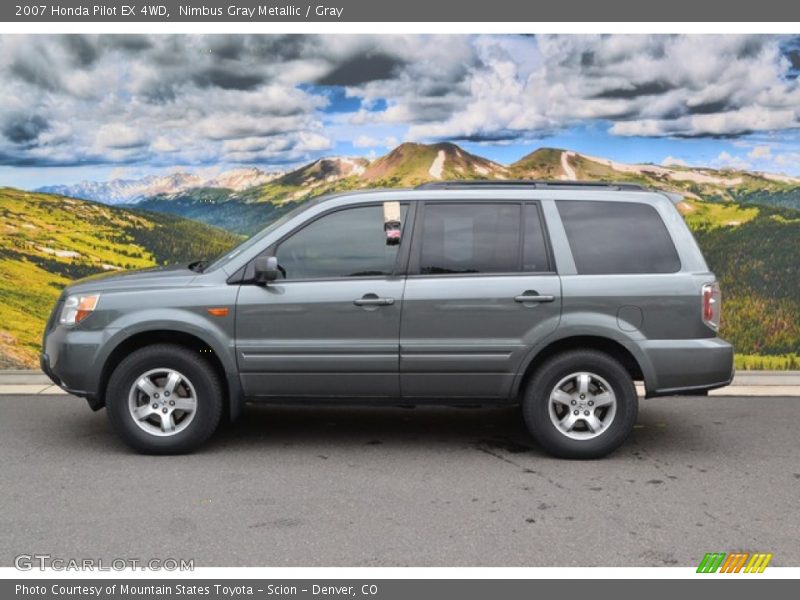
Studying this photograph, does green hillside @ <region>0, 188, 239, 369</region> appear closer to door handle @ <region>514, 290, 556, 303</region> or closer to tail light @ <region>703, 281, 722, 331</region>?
door handle @ <region>514, 290, 556, 303</region>

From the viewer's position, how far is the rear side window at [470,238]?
603 cm

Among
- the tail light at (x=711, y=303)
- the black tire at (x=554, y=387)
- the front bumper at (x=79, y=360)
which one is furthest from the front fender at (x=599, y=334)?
the front bumper at (x=79, y=360)

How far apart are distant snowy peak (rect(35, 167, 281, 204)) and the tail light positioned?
6.08 metres

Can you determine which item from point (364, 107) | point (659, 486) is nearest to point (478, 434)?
point (659, 486)

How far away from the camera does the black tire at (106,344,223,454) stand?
5.96 meters

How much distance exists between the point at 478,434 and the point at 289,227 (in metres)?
2.11

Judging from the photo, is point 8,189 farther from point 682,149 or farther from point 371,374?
point 682,149

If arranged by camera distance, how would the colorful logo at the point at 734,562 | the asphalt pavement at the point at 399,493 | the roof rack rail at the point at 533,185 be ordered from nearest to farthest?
1. the colorful logo at the point at 734,562
2. the asphalt pavement at the point at 399,493
3. the roof rack rail at the point at 533,185

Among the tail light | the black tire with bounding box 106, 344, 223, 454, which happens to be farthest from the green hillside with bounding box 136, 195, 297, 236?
the tail light

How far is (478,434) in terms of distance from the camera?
6.73 m

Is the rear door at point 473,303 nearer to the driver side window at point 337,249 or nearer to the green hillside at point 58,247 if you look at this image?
the driver side window at point 337,249

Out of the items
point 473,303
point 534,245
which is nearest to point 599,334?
point 534,245

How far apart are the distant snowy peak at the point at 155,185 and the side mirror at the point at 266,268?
4.92 meters

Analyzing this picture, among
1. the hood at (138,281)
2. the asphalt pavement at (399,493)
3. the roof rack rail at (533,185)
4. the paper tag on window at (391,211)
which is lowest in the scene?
the asphalt pavement at (399,493)
